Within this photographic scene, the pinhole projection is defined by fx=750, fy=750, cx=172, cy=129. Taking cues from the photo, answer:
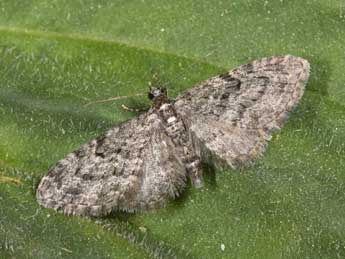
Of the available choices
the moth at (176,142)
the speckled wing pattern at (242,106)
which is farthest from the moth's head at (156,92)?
the speckled wing pattern at (242,106)

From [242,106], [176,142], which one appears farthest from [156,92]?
[242,106]

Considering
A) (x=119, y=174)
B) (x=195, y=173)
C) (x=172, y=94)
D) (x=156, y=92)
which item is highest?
(x=156, y=92)

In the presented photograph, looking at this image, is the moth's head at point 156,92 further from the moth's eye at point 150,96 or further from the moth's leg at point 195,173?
the moth's leg at point 195,173

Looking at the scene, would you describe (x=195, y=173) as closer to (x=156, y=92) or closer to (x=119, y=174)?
(x=119, y=174)

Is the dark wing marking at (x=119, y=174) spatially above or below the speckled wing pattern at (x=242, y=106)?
below

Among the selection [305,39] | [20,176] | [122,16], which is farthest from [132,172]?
[305,39]

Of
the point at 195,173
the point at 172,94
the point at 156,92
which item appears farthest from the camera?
the point at 172,94

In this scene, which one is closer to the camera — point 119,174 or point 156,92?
point 119,174
